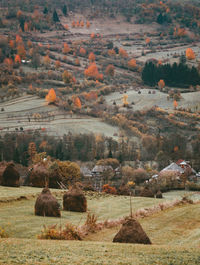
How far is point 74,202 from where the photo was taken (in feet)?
108

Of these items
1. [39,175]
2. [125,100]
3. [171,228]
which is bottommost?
[125,100]

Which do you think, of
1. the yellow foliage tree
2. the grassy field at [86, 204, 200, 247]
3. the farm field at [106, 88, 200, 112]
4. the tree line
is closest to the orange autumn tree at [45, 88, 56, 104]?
the farm field at [106, 88, 200, 112]

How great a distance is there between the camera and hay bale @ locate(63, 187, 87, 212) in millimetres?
32781

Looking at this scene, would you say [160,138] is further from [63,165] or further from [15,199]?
[15,199]

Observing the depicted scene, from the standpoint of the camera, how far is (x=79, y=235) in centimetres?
2269

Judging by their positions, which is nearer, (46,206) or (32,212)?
(46,206)

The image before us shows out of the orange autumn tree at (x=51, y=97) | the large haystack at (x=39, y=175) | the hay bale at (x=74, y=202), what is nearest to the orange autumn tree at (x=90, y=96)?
the orange autumn tree at (x=51, y=97)

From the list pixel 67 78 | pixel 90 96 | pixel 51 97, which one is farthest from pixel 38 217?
pixel 67 78

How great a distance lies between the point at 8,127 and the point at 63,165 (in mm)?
61654

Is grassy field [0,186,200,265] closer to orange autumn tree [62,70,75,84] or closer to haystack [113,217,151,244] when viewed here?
haystack [113,217,151,244]

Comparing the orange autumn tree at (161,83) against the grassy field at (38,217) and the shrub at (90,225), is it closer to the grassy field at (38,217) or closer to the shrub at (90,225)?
the grassy field at (38,217)

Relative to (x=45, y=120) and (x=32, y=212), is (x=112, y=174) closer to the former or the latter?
(x=45, y=120)

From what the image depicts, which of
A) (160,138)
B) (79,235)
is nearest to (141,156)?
(160,138)

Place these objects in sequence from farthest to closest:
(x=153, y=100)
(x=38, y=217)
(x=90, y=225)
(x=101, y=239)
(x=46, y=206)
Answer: (x=153, y=100) → (x=46, y=206) → (x=38, y=217) → (x=90, y=225) → (x=101, y=239)
